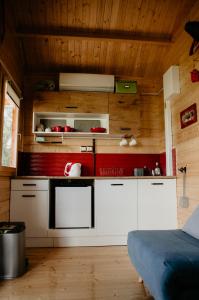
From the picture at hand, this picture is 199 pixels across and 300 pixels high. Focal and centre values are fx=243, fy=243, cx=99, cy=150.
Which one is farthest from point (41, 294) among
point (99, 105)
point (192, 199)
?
point (99, 105)

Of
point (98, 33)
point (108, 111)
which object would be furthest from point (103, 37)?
point (108, 111)

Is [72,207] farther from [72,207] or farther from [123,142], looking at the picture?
[123,142]

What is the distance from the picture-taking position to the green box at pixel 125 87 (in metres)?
3.71

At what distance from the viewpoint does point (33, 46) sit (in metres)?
3.48

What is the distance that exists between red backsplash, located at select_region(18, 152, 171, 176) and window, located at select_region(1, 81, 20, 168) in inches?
10.8

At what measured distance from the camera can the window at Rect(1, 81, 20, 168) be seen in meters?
2.98

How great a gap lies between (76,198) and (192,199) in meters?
1.40

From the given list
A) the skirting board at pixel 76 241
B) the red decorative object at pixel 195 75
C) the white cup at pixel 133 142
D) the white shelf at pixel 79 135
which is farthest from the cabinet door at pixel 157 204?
the red decorative object at pixel 195 75

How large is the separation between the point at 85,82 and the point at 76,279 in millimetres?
2634

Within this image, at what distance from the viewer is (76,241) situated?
3.10m

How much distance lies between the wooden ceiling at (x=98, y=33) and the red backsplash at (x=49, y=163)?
1351 millimetres

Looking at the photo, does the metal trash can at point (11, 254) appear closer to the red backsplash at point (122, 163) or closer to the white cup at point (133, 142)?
the red backsplash at point (122, 163)

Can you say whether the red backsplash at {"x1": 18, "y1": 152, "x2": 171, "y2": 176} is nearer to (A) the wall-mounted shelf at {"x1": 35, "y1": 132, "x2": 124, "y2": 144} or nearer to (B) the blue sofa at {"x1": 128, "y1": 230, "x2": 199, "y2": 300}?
(A) the wall-mounted shelf at {"x1": 35, "y1": 132, "x2": 124, "y2": 144}

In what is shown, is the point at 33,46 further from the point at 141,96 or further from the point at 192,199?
the point at 192,199
